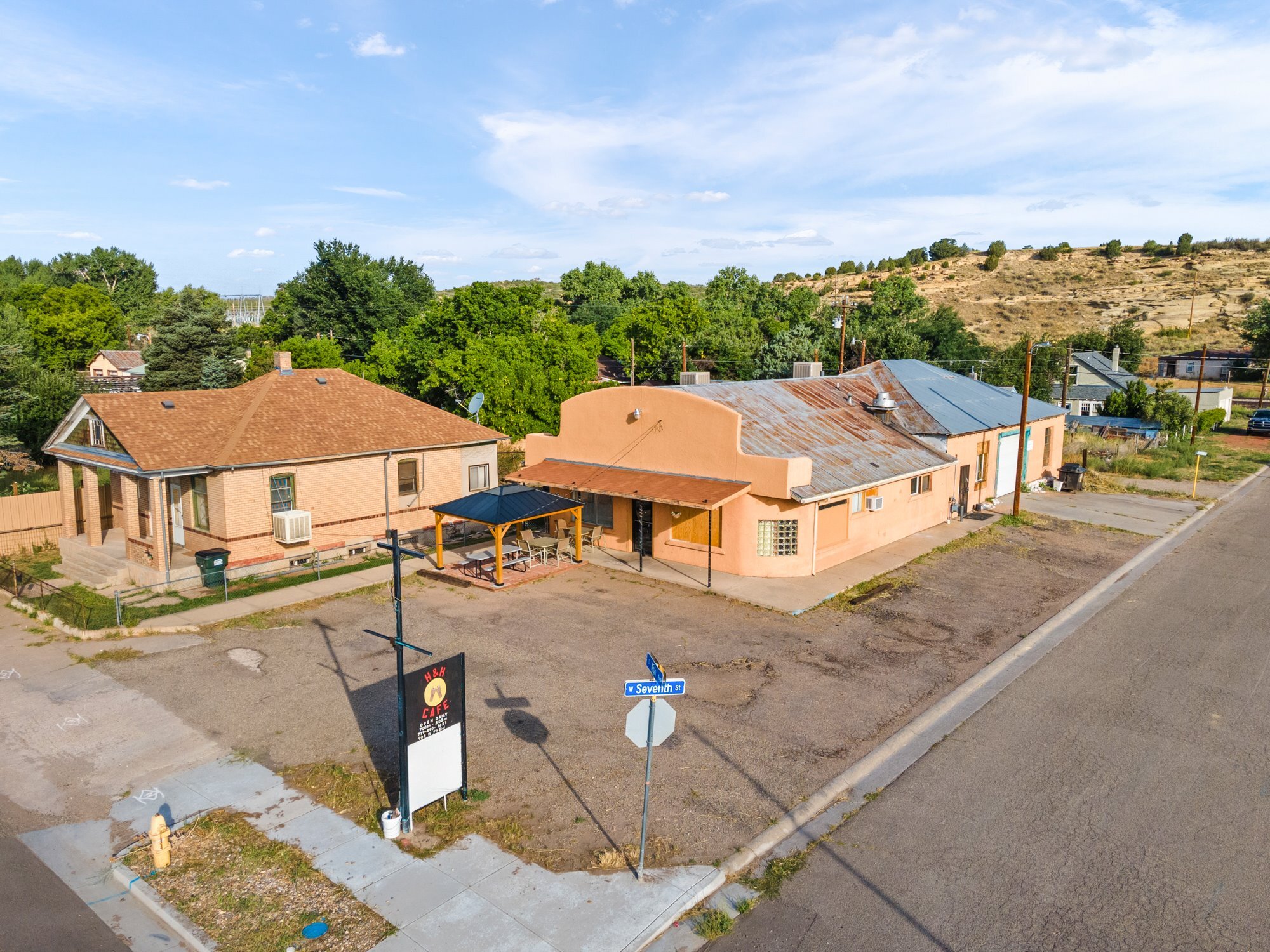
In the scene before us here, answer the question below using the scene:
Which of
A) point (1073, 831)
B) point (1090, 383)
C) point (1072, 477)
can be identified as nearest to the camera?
point (1073, 831)

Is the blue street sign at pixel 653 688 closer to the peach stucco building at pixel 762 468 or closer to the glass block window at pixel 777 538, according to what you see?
the peach stucco building at pixel 762 468

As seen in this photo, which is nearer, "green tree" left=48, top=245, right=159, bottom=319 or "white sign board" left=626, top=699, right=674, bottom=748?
"white sign board" left=626, top=699, right=674, bottom=748

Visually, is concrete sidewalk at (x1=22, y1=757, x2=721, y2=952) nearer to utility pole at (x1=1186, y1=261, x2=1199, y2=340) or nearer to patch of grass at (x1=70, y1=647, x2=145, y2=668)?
patch of grass at (x1=70, y1=647, x2=145, y2=668)

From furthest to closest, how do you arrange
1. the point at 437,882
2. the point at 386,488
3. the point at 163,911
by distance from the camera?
the point at 386,488 → the point at 437,882 → the point at 163,911

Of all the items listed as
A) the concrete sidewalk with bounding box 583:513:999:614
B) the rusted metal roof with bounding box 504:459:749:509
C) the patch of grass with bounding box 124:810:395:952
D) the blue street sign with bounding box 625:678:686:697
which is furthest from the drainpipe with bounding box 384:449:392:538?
the blue street sign with bounding box 625:678:686:697

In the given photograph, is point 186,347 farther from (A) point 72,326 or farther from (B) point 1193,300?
(B) point 1193,300

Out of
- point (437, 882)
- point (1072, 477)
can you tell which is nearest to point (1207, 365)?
point (1072, 477)
